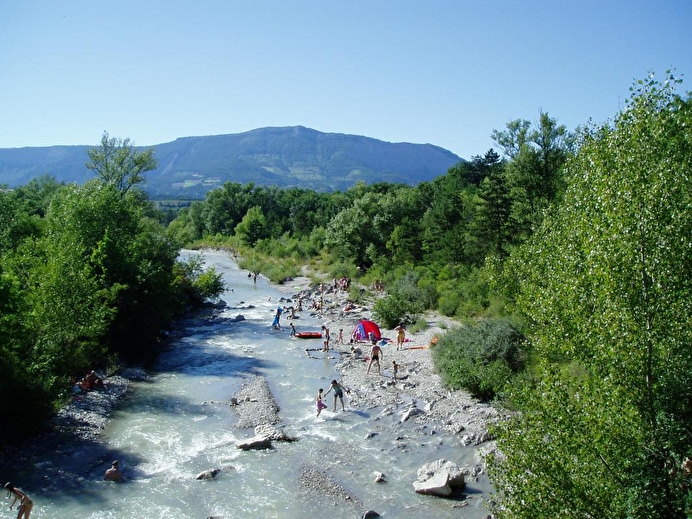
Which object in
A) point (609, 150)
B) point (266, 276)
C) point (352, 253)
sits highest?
point (609, 150)

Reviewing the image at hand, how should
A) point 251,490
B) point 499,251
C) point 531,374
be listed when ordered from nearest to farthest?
point 251,490
point 531,374
point 499,251

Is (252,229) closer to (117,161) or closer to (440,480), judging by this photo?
(117,161)

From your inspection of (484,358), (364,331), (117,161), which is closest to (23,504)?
(484,358)

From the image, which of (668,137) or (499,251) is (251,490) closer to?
(668,137)

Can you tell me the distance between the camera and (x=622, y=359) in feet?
32.3

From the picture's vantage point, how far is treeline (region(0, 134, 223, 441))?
18.4m

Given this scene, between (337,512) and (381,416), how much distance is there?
711 cm

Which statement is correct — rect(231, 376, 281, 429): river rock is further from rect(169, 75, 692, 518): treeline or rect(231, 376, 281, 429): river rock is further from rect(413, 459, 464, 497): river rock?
rect(169, 75, 692, 518): treeline

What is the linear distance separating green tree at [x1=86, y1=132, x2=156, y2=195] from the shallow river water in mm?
29170

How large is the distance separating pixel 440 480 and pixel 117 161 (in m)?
45.9

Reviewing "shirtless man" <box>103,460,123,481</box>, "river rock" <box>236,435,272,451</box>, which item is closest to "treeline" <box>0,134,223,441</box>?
"shirtless man" <box>103,460,123,481</box>

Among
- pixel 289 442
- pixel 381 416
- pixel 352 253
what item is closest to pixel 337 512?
pixel 289 442

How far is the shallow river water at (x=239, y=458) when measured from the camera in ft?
47.1

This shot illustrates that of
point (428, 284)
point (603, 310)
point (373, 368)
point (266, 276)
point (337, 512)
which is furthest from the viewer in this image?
point (266, 276)
